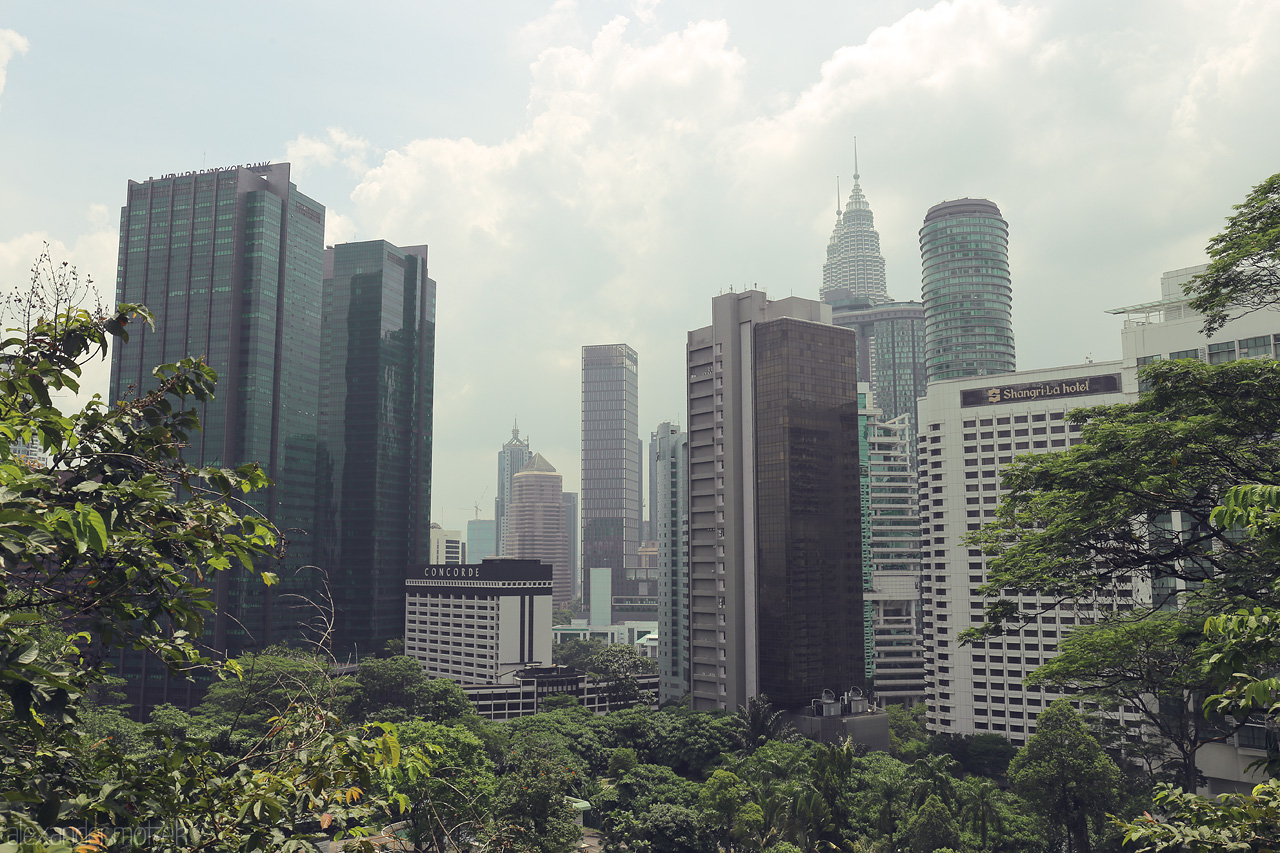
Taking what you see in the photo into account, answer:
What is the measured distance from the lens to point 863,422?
137000mm

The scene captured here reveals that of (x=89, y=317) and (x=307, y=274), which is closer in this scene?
(x=89, y=317)

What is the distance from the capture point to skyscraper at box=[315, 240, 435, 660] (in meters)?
148

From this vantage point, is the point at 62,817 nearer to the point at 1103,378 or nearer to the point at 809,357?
the point at 809,357

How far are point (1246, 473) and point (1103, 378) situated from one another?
10147 centimetres

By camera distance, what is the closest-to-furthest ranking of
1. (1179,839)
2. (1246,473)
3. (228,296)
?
(1179,839) → (1246,473) → (228,296)

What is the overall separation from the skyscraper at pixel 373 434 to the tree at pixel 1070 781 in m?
119

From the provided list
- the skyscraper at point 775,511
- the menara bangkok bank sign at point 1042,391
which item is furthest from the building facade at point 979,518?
the skyscraper at point 775,511

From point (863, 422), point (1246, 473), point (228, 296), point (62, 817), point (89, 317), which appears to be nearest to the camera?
point (62, 817)

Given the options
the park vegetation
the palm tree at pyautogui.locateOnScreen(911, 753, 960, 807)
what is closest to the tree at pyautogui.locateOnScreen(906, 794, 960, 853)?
the park vegetation

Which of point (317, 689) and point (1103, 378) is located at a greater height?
point (1103, 378)

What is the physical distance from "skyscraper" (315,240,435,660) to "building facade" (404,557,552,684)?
11520mm

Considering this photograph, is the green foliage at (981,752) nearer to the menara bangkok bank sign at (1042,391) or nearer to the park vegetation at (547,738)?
the park vegetation at (547,738)

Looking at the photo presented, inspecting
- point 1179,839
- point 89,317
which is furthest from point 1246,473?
point 89,317

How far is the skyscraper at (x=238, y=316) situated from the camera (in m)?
125
